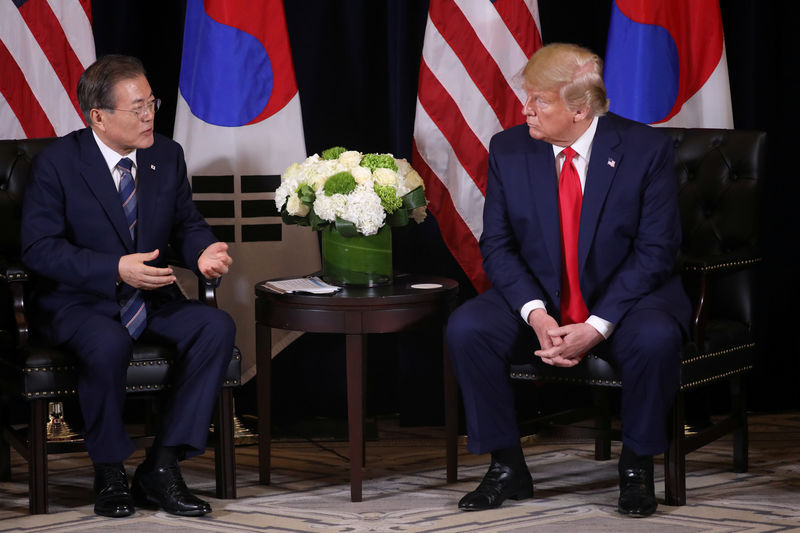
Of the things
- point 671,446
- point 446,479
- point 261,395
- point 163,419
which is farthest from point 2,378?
point 671,446

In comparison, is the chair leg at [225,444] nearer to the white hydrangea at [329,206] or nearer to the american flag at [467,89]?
the white hydrangea at [329,206]

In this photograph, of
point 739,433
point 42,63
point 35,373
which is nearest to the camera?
point 35,373

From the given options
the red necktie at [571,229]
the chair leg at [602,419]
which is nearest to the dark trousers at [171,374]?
the red necktie at [571,229]

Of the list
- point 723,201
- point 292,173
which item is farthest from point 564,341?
point 292,173

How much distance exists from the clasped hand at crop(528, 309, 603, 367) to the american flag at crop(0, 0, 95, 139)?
1882 millimetres

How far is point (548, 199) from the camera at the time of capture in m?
3.46

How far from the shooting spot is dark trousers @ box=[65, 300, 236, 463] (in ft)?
10.7

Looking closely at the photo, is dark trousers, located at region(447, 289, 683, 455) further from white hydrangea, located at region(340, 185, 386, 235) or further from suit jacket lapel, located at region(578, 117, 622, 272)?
white hydrangea, located at region(340, 185, 386, 235)

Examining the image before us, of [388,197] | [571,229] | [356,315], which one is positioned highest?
[388,197]

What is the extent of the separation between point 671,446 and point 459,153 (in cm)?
136

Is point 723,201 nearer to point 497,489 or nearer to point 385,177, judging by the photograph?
point 385,177

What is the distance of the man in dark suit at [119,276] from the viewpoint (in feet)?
10.9

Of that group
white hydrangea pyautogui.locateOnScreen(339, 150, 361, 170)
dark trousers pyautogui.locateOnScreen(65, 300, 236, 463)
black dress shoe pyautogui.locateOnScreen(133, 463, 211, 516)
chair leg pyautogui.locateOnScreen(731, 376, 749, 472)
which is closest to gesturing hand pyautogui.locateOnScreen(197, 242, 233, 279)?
dark trousers pyautogui.locateOnScreen(65, 300, 236, 463)

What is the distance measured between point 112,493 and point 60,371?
0.39 metres
